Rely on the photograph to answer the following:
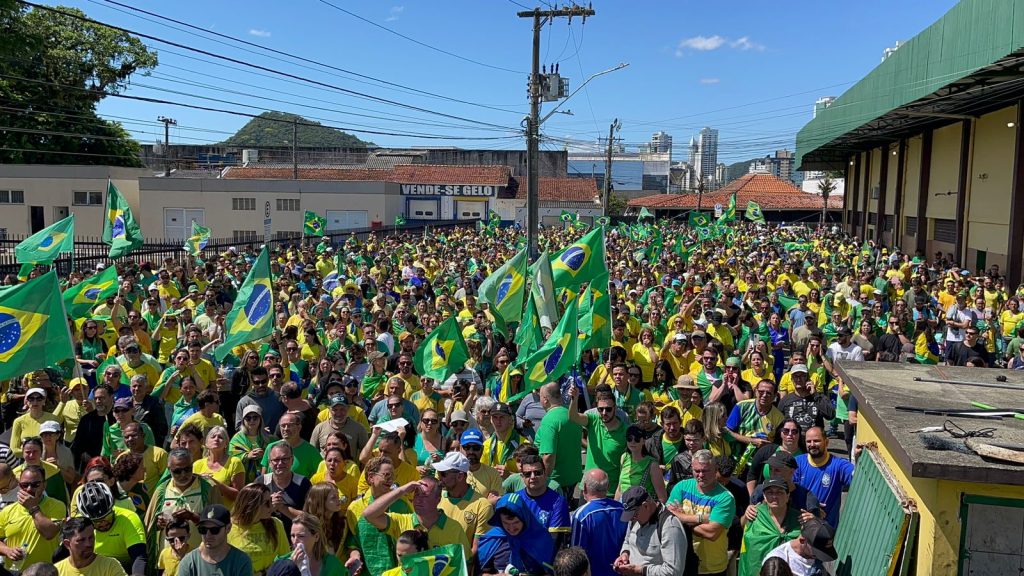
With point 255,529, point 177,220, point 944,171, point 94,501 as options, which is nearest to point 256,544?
point 255,529

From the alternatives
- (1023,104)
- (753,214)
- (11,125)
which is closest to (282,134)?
(11,125)

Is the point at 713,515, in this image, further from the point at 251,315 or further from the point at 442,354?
the point at 251,315

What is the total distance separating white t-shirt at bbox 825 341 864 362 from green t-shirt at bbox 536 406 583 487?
4.35 m

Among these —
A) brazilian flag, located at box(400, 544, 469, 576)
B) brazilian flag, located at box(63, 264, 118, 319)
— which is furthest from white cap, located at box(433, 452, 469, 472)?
brazilian flag, located at box(63, 264, 118, 319)

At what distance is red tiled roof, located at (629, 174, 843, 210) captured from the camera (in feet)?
248

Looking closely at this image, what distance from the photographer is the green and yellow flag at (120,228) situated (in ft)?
50.8

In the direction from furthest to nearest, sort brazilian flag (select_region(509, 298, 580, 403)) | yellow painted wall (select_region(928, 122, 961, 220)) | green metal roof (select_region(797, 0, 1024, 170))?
yellow painted wall (select_region(928, 122, 961, 220)) < green metal roof (select_region(797, 0, 1024, 170)) < brazilian flag (select_region(509, 298, 580, 403))

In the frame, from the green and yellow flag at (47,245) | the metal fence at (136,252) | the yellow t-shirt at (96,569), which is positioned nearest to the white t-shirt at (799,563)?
the yellow t-shirt at (96,569)

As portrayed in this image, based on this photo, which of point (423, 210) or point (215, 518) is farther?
point (423, 210)

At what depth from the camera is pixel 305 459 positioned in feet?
21.0

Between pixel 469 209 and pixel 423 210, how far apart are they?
4094 millimetres

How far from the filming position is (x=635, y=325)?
1174 centimetres

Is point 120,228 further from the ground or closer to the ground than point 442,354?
further from the ground

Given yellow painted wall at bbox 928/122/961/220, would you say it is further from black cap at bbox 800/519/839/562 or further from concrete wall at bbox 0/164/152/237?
concrete wall at bbox 0/164/152/237
